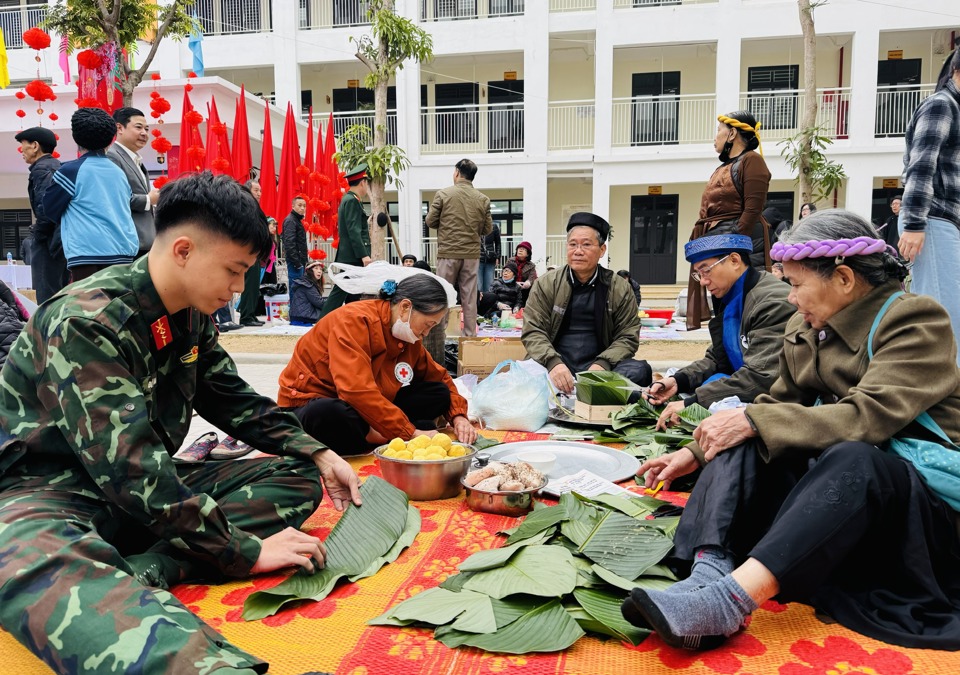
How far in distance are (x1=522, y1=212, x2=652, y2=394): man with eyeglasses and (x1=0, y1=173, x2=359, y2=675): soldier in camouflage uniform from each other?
268 cm

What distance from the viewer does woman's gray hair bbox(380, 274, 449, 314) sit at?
3109 millimetres

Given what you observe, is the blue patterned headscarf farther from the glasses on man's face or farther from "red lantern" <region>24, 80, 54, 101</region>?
"red lantern" <region>24, 80, 54, 101</region>

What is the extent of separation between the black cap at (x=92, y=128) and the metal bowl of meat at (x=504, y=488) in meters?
3.30

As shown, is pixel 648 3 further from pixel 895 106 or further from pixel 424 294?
pixel 424 294

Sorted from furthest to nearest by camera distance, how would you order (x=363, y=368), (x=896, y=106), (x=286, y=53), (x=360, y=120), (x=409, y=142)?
1. (x=360, y=120)
2. (x=286, y=53)
3. (x=409, y=142)
4. (x=896, y=106)
5. (x=363, y=368)

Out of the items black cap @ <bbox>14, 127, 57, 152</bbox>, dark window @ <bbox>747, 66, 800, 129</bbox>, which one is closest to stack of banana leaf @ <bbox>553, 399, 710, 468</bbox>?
black cap @ <bbox>14, 127, 57, 152</bbox>

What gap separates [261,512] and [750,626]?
4.68ft

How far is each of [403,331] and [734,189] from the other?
8.59 ft

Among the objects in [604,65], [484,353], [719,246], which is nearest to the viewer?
[719,246]

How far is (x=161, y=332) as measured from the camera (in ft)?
6.02

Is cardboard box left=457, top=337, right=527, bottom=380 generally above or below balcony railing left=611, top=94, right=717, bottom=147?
below

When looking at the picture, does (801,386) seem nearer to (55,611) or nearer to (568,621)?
(568,621)

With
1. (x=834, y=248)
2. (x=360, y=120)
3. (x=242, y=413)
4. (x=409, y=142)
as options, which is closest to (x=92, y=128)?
(x=242, y=413)

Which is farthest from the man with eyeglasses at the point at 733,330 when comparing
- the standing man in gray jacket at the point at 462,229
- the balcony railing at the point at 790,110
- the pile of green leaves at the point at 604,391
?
the balcony railing at the point at 790,110
